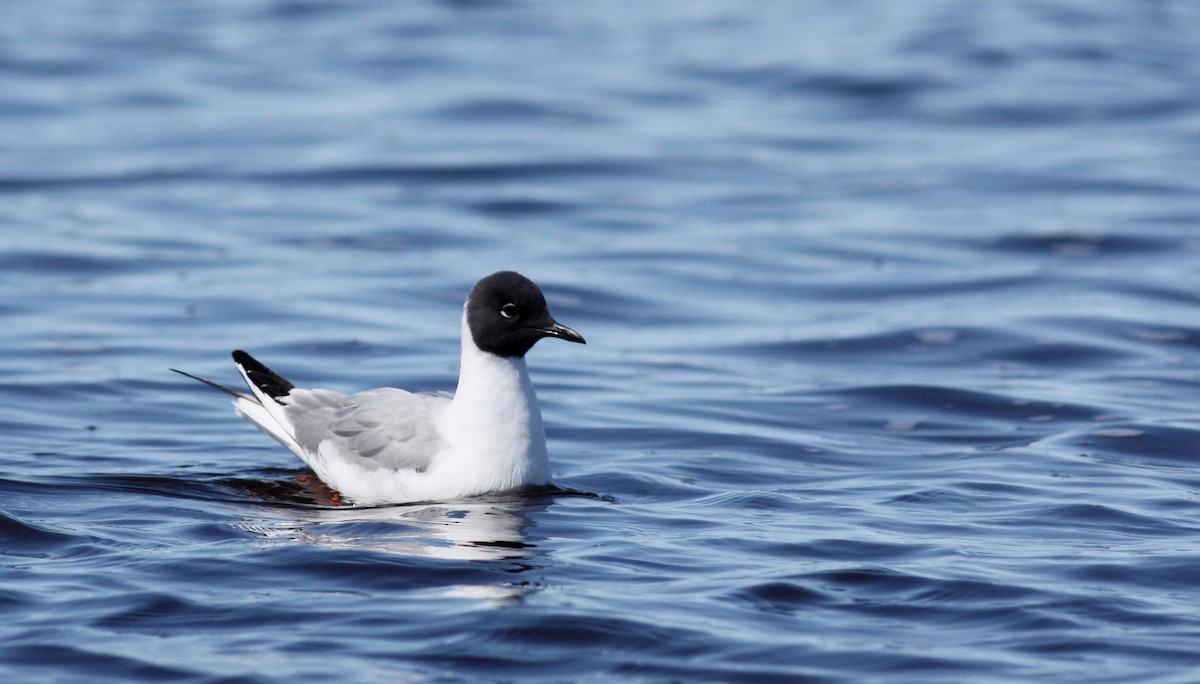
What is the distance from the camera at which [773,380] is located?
13.1 meters

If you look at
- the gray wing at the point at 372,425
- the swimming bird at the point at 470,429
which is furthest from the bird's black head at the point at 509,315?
the gray wing at the point at 372,425

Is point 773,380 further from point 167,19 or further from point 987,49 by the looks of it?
point 167,19

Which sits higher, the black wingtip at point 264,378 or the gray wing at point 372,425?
the black wingtip at point 264,378

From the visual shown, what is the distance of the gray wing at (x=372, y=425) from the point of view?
30.7 ft

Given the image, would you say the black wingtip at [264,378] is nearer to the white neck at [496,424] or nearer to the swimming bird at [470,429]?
the swimming bird at [470,429]

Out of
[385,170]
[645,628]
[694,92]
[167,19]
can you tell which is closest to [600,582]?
[645,628]

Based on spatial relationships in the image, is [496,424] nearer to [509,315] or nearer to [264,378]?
[509,315]

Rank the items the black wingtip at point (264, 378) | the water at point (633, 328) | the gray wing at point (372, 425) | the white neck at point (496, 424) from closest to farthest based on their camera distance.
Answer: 1. the water at point (633, 328)
2. the white neck at point (496, 424)
3. the gray wing at point (372, 425)
4. the black wingtip at point (264, 378)

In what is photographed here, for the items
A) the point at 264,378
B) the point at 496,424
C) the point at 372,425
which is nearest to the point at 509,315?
the point at 496,424

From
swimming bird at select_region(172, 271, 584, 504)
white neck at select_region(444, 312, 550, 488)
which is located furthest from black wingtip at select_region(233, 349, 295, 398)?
white neck at select_region(444, 312, 550, 488)

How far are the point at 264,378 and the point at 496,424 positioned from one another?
2108mm

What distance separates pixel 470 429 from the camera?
9.30 m

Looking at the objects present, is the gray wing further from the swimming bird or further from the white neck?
the white neck

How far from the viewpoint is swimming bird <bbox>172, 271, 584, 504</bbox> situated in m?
9.25
